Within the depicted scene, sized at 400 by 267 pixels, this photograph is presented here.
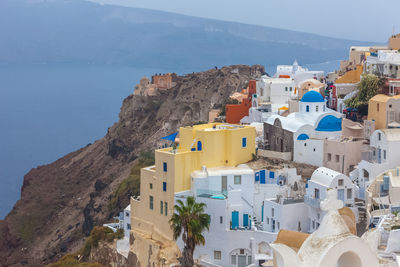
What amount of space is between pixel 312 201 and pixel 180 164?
24.5ft

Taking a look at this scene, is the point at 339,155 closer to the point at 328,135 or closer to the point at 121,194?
the point at 328,135

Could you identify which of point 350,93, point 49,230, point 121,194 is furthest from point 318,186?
point 49,230

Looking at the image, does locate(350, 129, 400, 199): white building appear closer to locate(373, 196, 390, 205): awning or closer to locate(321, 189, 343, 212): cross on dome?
locate(373, 196, 390, 205): awning

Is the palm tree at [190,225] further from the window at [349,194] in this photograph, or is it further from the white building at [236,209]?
the window at [349,194]

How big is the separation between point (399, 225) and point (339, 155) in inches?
501

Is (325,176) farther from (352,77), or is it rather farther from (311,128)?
(352,77)

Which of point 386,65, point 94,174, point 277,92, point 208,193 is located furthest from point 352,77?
point 94,174

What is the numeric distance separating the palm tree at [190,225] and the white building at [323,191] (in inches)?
207

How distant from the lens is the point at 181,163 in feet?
137

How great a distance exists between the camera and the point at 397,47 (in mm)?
66812

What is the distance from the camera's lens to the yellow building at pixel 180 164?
137 ft

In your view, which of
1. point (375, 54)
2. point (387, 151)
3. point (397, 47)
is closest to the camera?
point (387, 151)

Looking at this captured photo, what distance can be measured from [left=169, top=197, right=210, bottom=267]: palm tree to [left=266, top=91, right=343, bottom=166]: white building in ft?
31.3

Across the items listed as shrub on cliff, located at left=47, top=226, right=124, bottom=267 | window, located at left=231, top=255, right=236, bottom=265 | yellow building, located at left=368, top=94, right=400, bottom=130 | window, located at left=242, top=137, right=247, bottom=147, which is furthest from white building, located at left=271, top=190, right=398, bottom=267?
shrub on cliff, located at left=47, top=226, right=124, bottom=267
